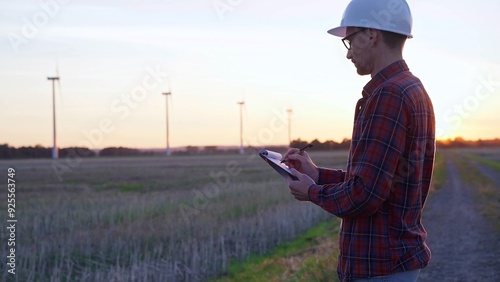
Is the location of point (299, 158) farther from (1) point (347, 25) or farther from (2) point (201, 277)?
(2) point (201, 277)

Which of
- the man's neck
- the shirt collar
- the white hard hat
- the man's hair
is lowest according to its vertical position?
the shirt collar

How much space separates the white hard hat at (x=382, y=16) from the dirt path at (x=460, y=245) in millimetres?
6275

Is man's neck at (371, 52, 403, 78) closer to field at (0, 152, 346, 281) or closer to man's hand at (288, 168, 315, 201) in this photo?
man's hand at (288, 168, 315, 201)

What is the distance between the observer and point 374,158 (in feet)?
9.20

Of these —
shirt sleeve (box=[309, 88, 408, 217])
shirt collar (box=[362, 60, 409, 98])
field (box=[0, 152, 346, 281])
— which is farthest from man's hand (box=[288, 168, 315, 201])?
field (box=[0, 152, 346, 281])

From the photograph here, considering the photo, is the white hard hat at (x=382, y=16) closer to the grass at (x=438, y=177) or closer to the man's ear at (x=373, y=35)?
the man's ear at (x=373, y=35)

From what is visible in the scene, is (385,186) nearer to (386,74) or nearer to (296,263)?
(386,74)

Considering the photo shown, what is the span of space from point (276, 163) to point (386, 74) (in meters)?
0.63

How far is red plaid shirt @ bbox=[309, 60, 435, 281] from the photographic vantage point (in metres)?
2.81

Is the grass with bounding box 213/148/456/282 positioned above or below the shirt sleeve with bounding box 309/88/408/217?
below

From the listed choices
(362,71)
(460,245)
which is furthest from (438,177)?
(362,71)

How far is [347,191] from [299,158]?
50 centimetres

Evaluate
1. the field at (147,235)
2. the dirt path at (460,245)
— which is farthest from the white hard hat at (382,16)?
the field at (147,235)

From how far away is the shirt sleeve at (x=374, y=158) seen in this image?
2.79 metres
